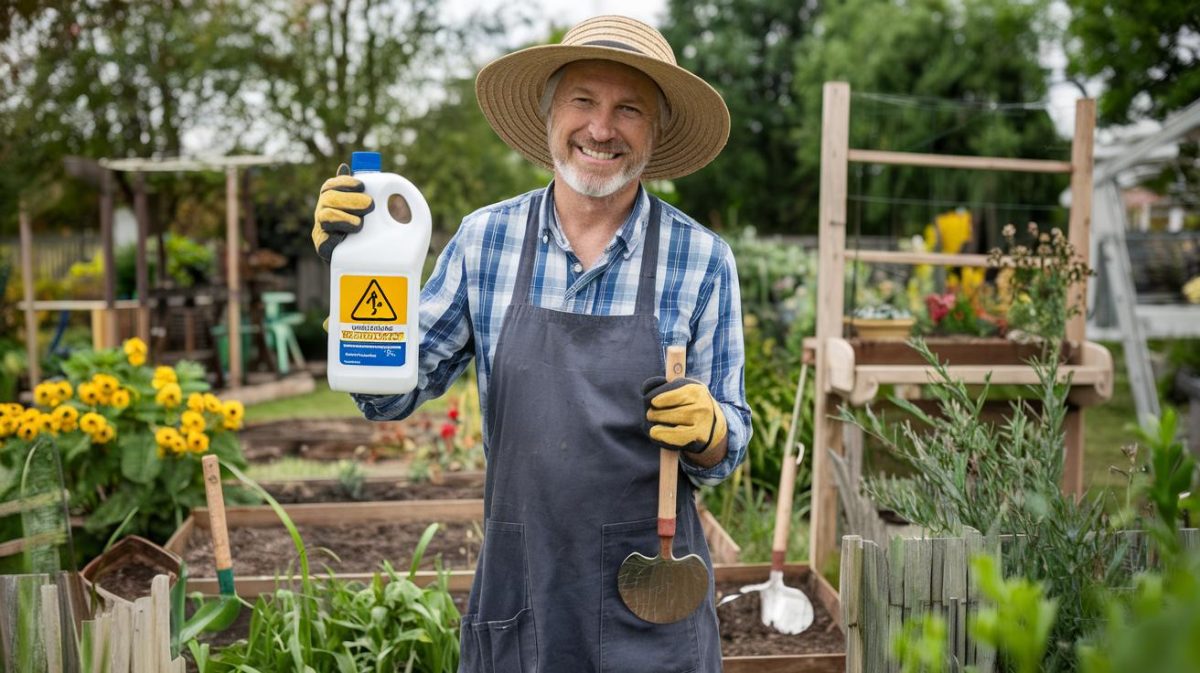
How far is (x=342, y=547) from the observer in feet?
14.4

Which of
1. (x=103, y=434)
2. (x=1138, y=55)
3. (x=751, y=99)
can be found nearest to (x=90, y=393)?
(x=103, y=434)

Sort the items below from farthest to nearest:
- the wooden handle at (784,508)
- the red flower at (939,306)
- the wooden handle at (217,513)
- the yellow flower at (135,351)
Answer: the red flower at (939,306), the yellow flower at (135,351), the wooden handle at (784,508), the wooden handle at (217,513)

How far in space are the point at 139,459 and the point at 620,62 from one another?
9.60 feet

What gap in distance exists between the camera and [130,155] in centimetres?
1326

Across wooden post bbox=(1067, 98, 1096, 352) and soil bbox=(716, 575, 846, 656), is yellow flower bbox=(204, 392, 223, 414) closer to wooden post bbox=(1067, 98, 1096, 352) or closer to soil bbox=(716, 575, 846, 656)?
soil bbox=(716, 575, 846, 656)

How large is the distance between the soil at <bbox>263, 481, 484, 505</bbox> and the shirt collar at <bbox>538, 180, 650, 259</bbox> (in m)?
3.41

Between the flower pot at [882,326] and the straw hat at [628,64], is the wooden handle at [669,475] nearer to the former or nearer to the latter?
the straw hat at [628,64]

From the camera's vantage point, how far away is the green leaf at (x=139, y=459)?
417 centimetres

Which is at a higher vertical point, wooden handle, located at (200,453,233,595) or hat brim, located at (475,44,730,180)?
hat brim, located at (475,44,730,180)

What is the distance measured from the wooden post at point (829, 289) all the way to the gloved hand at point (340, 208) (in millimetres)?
2437

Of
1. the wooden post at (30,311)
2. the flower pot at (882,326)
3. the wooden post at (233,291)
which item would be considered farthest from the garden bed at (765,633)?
the wooden post at (233,291)

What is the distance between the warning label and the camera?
1.97 metres

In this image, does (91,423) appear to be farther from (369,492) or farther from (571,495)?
(571,495)

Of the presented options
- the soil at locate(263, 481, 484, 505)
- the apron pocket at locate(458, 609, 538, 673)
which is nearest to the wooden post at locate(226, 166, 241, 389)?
the soil at locate(263, 481, 484, 505)
